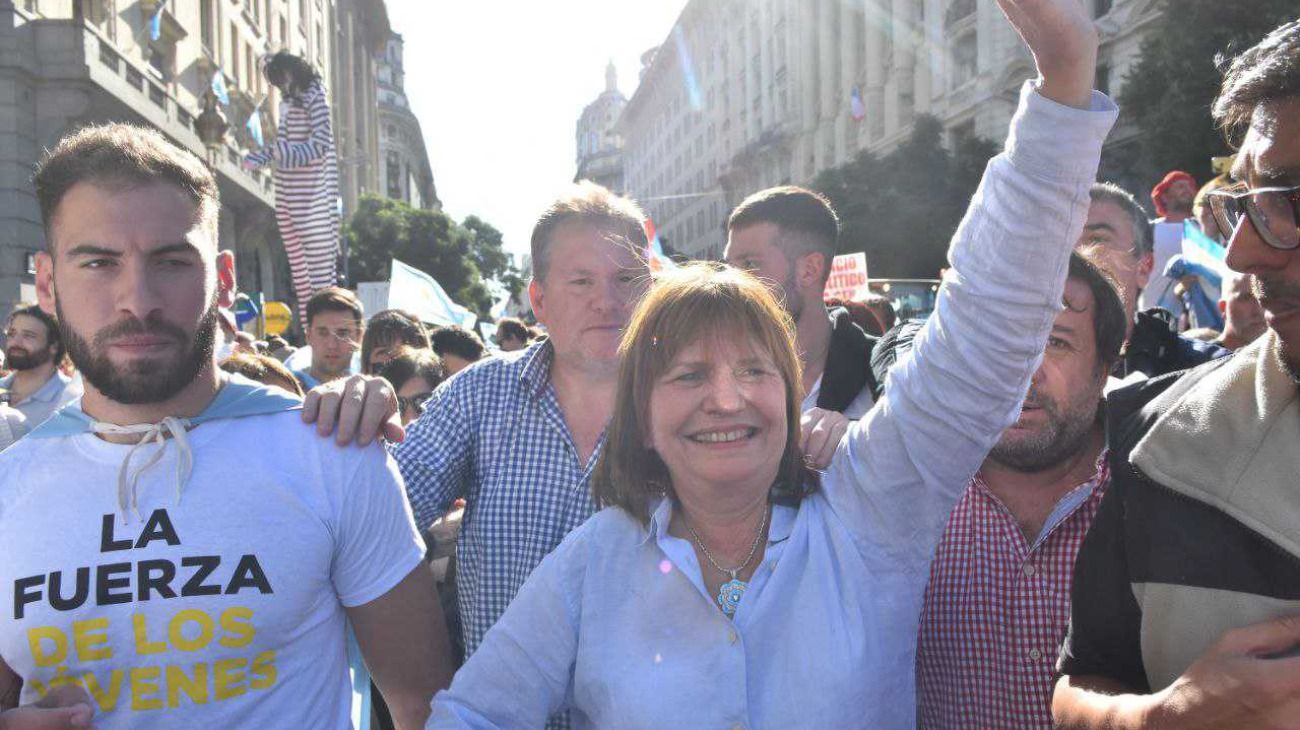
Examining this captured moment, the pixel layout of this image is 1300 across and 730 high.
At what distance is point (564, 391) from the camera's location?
2.94 metres

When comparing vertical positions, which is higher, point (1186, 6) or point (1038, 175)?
point (1186, 6)

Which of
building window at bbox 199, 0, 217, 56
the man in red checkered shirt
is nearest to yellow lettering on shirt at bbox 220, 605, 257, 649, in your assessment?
the man in red checkered shirt

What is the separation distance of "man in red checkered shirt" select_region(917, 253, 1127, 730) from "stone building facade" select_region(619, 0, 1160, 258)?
86.6ft

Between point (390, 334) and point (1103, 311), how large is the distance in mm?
4226

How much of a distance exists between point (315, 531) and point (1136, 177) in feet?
88.4

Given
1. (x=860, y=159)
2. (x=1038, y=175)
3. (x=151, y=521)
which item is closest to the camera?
(x=1038, y=175)

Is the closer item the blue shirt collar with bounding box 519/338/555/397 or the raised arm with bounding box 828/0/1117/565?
the raised arm with bounding box 828/0/1117/565

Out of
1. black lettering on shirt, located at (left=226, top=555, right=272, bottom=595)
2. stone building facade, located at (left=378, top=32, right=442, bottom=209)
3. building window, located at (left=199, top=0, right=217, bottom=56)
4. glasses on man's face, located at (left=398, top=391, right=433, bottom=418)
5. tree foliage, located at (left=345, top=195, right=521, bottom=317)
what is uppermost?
stone building facade, located at (left=378, top=32, right=442, bottom=209)

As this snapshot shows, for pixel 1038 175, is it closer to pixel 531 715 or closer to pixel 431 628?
pixel 531 715

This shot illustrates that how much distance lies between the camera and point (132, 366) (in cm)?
209

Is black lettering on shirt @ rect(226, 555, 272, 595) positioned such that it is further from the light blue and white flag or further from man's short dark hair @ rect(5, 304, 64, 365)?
the light blue and white flag

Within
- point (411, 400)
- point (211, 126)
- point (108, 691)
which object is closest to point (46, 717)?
point (108, 691)

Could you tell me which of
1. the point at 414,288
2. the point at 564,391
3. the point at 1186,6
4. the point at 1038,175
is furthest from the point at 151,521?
the point at 1186,6

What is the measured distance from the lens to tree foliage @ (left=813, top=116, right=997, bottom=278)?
1194 inches
